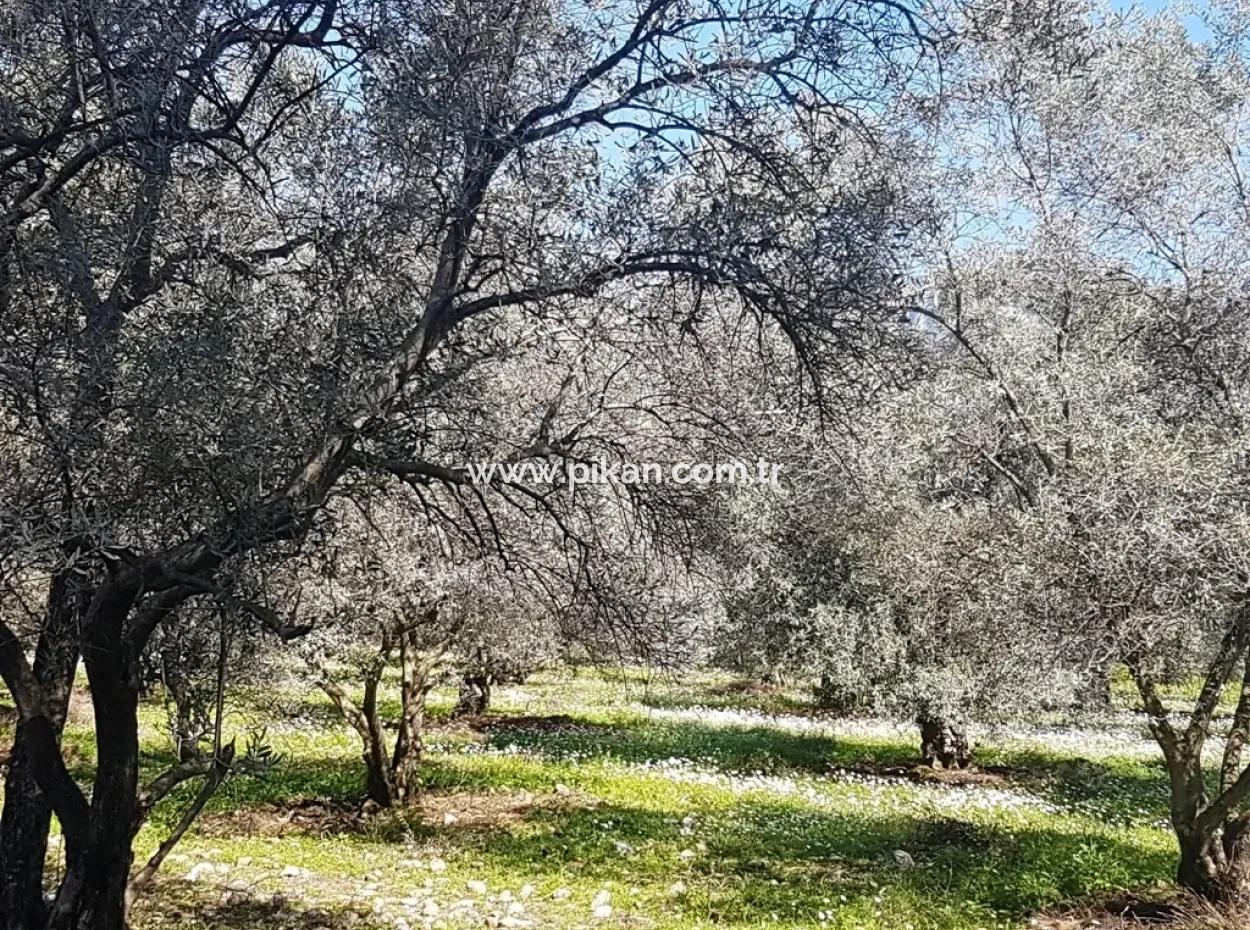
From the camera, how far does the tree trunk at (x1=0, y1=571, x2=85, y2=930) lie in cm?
532

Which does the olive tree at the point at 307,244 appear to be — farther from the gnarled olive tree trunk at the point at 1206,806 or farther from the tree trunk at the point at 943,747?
the tree trunk at the point at 943,747

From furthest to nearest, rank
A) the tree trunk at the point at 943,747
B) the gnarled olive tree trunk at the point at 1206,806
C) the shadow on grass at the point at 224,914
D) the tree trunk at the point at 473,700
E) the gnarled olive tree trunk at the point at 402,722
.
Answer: the tree trunk at the point at 473,700 → the tree trunk at the point at 943,747 → the gnarled olive tree trunk at the point at 402,722 → the gnarled olive tree trunk at the point at 1206,806 → the shadow on grass at the point at 224,914

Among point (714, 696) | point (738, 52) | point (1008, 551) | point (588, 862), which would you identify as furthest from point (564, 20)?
point (714, 696)

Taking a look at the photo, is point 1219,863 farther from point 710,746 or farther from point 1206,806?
point 710,746

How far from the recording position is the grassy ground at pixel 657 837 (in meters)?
8.14

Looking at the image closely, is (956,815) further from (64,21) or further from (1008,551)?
(64,21)

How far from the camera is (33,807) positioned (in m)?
5.71

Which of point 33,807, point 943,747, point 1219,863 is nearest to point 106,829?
point 33,807

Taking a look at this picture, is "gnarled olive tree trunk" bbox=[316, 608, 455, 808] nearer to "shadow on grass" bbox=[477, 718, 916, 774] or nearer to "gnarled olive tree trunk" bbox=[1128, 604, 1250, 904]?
"shadow on grass" bbox=[477, 718, 916, 774]

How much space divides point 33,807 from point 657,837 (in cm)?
673

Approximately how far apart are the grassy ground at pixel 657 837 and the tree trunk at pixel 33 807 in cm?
145

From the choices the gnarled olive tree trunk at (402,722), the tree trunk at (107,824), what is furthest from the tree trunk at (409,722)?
the tree trunk at (107,824)

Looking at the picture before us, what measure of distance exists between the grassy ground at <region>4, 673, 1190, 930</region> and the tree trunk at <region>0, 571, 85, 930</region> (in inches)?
57.2

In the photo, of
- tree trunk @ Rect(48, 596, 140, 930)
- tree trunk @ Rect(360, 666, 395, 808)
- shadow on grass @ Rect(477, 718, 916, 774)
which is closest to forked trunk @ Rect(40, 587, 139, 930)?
tree trunk @ Rect(48, 596, 140, 930)
